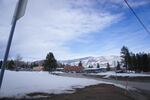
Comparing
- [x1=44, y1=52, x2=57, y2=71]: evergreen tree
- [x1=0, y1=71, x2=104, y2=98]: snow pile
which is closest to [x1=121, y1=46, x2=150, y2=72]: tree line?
[x1=44, y1=52, x2=57, y2=71]: evergreen tree

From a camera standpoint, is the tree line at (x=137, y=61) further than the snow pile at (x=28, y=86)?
Yes

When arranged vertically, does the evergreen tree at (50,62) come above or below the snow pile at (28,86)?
above

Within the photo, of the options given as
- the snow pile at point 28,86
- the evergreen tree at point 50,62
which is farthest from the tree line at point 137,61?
the snow pile at point 28,86

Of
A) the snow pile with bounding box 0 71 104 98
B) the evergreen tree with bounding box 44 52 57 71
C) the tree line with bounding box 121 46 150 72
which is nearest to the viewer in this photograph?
the snow pile with bounding box 0 71 104 98

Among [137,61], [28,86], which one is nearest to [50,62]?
[137,61]

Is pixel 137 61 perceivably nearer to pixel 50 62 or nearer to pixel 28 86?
pixel 50 62

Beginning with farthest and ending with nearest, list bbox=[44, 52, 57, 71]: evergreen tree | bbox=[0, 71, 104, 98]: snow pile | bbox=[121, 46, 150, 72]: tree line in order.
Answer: bbox=[44, 52, 57, 71]: evergreen tree < bbox=[121, 46, 150, 72]: tree line < bbox=[0, 71, 104, 98]: snow pile

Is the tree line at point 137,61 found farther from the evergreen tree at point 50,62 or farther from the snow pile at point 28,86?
the snow pile at point 28,86

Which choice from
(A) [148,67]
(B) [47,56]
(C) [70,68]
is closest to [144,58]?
(A) [148,67]

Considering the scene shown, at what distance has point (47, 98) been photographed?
1455cm

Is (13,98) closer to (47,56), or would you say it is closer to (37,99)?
(37,99)

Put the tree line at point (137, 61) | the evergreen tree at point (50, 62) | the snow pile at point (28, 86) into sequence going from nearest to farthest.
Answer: the snow pile at point (28, 86), the tree line at point (137, 61), the evergreen tree at point (50, 62)

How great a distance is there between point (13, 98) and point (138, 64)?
Result: 9713 cm

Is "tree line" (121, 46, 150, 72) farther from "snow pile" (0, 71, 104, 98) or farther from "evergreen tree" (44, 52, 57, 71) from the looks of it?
"snow pile" (0, 71, 104, 98)
